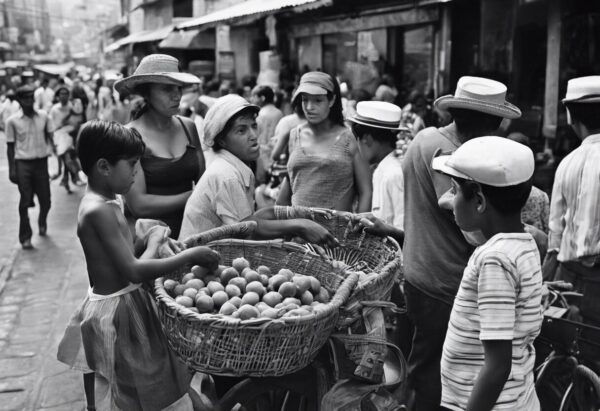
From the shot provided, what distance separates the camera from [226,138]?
11.3ft

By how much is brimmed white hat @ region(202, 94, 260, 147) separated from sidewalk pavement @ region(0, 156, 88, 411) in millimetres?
2170

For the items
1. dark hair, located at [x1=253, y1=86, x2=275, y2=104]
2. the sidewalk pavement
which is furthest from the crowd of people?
dark hair, located at [x1=253, y1=86, x2=275, y2=104]

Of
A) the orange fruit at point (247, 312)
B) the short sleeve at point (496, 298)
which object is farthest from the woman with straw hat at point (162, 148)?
the short sleeve at point (496, 298)

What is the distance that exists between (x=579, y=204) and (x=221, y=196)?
1.78 meters

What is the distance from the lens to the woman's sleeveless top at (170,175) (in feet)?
13.2

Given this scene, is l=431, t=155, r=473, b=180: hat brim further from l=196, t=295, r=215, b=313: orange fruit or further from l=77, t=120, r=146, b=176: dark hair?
l=77, t=120, r=146, b=176: dark hair

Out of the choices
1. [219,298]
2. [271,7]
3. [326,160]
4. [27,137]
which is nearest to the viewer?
[219,298]

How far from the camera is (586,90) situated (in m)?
3.43

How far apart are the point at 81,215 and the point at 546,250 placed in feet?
8.35

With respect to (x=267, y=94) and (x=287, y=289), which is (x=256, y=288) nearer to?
(x=287, y=289)

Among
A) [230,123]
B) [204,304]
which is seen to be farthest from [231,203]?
[204,304]

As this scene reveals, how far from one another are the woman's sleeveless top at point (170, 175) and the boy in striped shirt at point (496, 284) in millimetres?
2068

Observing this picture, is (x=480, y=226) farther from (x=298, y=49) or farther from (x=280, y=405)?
(x=298, y=49)

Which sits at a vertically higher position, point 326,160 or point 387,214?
point 326,160
